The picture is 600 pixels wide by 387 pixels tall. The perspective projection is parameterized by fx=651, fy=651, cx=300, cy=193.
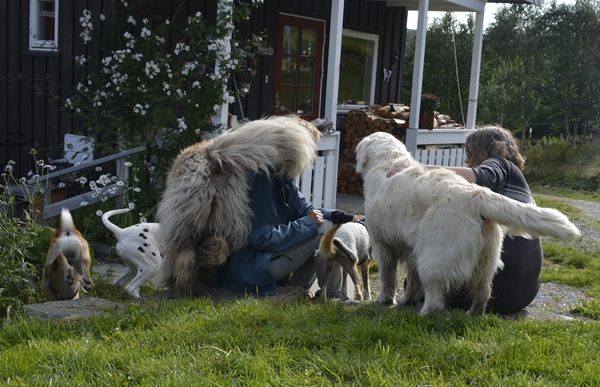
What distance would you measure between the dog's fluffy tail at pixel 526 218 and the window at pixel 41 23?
6463 millimetres

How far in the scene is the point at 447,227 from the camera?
3.55 metres

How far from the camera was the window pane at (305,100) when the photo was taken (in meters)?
10.4

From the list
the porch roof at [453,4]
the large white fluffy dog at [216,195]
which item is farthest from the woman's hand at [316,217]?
the porch roof at [453,4]

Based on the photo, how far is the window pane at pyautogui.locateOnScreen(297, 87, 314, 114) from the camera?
1045cm

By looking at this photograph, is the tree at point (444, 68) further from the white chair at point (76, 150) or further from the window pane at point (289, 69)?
the white chair at point (76, 150)

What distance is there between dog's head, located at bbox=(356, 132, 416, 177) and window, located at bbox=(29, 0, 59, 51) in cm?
527

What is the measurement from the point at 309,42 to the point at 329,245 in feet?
22.1

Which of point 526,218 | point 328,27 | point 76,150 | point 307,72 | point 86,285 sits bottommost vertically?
point 86,285

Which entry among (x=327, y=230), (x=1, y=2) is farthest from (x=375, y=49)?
(x=327, y=230)

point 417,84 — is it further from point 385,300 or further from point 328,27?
point 385,300

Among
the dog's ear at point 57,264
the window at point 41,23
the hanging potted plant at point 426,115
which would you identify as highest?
the window at point 41,23

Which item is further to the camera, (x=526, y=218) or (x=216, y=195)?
(x=216, y=195)

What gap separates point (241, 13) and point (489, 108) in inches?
646

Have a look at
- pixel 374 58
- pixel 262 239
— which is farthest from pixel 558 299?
pixel 374 58
